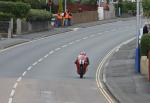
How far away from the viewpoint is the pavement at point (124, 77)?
28031mm

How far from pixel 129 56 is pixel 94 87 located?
13907 millimetres

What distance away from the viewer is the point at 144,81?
33.3 m

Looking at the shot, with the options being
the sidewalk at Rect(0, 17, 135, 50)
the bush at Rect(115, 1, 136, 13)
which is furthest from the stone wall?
the bush at Rect(115, 1, 136, 13)

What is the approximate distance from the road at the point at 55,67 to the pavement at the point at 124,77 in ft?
2.89

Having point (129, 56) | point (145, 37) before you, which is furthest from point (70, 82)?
point (129, 56)

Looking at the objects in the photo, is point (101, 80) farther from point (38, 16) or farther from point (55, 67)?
point (38, 16)

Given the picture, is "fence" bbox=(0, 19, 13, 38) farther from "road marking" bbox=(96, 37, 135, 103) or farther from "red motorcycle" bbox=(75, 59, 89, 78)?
"red motorcycle" bbox=(75, 59, 89, 78)

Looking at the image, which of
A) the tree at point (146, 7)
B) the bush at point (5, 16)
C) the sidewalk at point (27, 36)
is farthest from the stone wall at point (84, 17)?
the tree at point (146, 7)

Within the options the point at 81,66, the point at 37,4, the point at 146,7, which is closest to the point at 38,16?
the point at 37,4

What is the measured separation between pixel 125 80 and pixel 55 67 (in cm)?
724

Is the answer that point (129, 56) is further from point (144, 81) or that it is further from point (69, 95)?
point (69, 95)

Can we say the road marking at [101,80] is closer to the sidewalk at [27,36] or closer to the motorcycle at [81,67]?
the motorcycle at [81,67]

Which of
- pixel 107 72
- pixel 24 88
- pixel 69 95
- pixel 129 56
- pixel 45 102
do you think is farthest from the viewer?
pixel 129 56

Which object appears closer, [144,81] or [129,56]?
[144,81]
